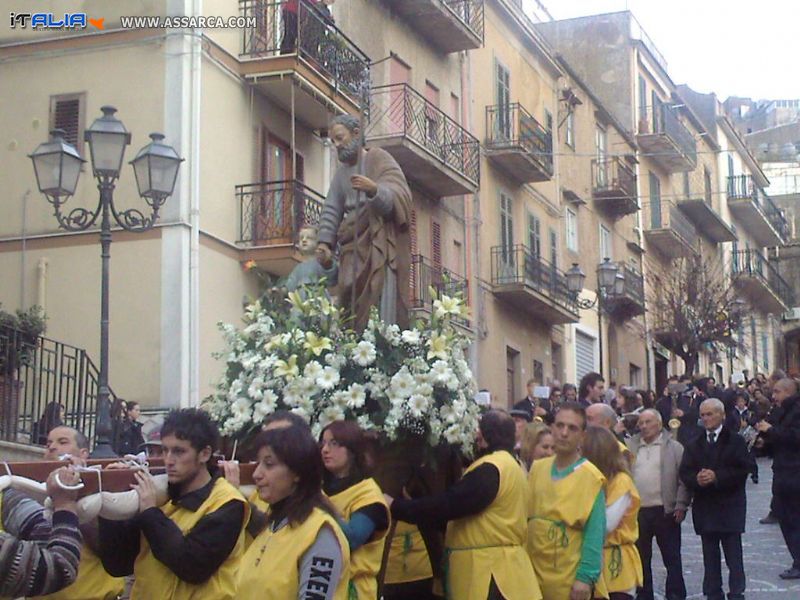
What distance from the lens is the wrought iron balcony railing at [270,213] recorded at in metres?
20.0

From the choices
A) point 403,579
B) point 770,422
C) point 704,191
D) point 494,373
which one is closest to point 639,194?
point 704,191

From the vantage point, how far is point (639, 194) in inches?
1642

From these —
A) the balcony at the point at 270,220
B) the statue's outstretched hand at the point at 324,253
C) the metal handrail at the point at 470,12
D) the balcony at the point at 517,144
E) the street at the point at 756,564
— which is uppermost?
the metal handrail at the point at 470,12

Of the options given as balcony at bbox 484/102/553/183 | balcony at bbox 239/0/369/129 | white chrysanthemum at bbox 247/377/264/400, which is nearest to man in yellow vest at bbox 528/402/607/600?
white chrysanthemum at bbox 247/377/264/400

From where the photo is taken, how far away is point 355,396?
707cm

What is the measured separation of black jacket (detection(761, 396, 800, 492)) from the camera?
12166mm

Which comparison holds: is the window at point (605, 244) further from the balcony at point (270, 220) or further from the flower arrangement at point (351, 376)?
the flower arrangement at point (351, 376)

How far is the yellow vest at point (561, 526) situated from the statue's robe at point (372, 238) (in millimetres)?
1405

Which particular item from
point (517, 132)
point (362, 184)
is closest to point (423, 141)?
point (517, 132)

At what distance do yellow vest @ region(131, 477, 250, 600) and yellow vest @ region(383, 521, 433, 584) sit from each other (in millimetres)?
2047

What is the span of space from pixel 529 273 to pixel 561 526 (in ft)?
77.3

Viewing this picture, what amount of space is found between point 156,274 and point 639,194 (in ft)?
83.8

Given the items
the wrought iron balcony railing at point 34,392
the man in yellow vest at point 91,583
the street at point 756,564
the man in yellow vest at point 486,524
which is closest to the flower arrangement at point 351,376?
the man in yellow vest at point 486,524

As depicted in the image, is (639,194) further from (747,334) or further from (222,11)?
(222,11)
